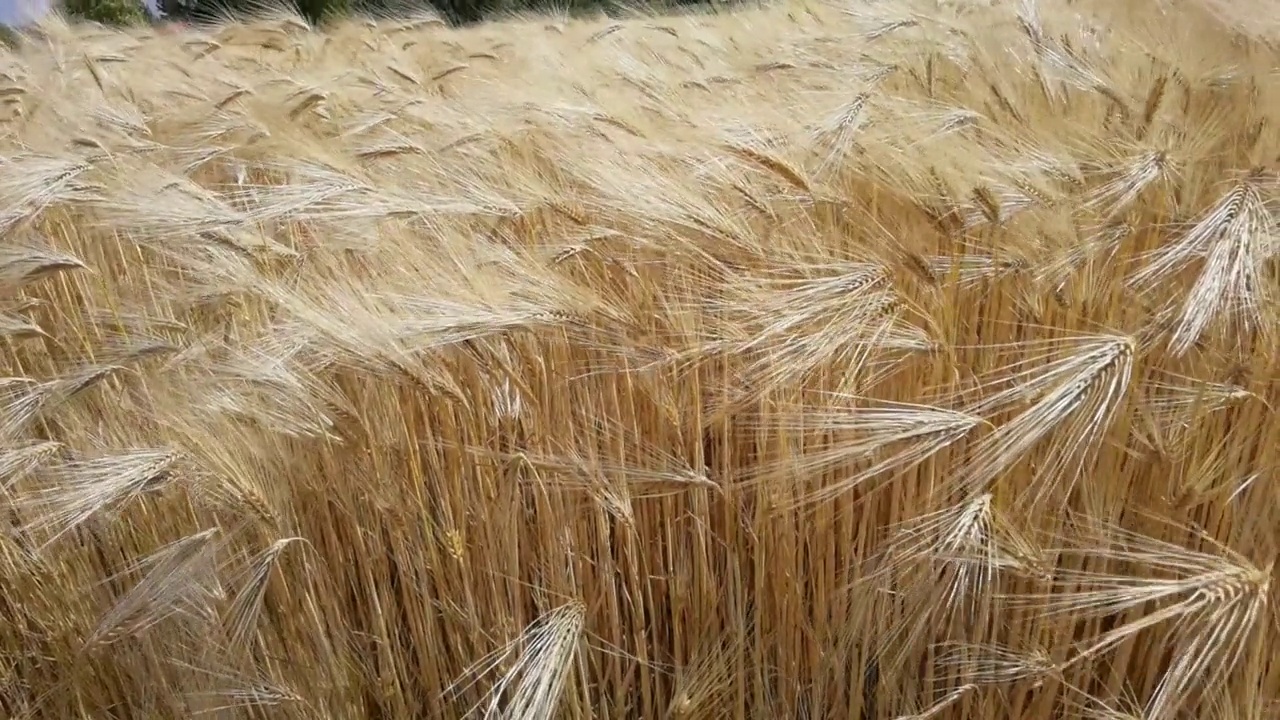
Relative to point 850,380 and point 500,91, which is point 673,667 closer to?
point 850,380

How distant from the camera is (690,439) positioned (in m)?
1.04

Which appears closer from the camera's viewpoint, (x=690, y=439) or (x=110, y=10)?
(x=690, y=439)

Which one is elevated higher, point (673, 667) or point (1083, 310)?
point (1083, 310)

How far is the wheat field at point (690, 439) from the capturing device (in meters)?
0.88

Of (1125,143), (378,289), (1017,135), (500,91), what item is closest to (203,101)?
(500,91)

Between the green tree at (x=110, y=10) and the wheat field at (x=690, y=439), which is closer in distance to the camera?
the wheat field at (x=690, y=439)

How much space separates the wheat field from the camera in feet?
2.88

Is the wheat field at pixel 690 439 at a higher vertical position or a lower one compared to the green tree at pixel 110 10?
lower

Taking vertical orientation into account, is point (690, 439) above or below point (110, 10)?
below

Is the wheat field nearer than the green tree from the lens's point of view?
Yes

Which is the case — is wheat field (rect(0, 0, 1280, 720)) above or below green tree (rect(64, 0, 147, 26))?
below

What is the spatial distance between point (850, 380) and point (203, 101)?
1932mm

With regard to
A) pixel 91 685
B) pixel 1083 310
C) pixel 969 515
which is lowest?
pixel 91 685

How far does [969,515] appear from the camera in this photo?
78 cm
